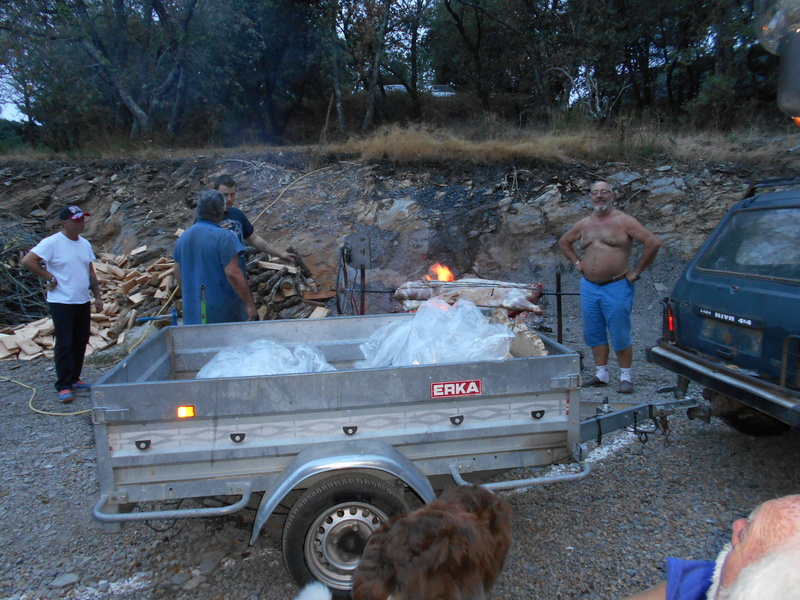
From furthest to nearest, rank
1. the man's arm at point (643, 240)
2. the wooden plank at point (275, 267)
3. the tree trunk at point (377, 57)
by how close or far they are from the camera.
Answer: the tree trunk at point (377, 57) → the wooden plank at point (275, 267) → the man's arm at point (643, 240)

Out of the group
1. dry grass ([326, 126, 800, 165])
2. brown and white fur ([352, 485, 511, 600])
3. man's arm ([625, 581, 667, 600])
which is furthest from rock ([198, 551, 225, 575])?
dry grass ([326, 126, 800, 165])

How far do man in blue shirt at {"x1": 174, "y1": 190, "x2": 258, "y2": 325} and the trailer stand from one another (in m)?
1.63

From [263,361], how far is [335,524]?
1.01 m

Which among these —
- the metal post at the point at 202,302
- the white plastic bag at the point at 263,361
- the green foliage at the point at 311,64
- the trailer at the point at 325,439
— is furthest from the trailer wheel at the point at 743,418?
the green foliage at the point at 311,64

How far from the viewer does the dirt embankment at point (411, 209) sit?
979 centimetres

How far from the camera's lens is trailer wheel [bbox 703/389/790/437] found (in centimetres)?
412

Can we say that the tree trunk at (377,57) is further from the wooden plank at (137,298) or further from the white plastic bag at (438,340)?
the white plastic bag at (438,340)

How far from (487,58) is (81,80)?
1257cm

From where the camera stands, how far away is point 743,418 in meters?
4.29

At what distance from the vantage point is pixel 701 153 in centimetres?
1084

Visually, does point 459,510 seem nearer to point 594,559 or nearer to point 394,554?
point 394,554

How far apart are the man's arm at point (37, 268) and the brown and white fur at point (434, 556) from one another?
17.9 feet

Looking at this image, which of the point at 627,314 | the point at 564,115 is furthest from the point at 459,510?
the point at 564,115

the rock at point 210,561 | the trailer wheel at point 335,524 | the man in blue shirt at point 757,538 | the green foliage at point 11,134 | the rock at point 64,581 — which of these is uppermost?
the green foliage at point 11,134
